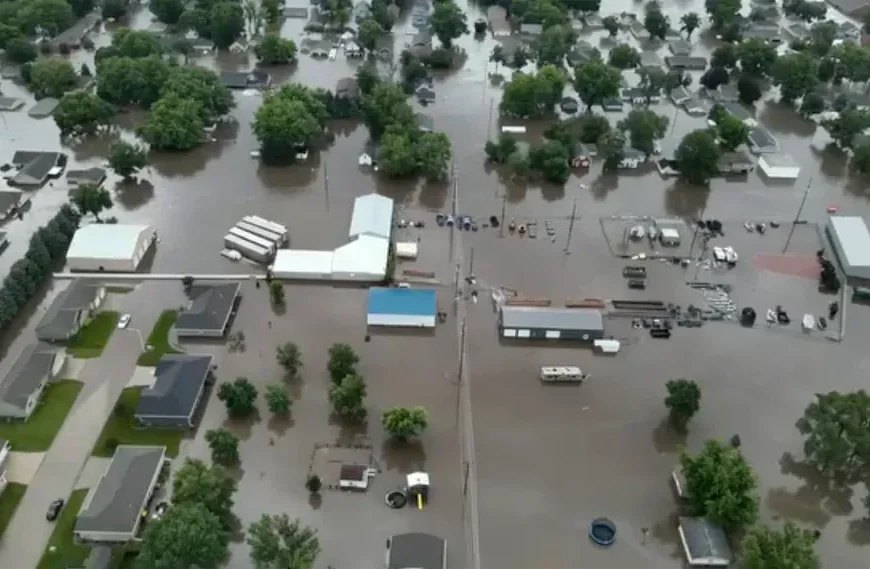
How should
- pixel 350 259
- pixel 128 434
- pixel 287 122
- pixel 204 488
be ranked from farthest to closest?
pixel 287 122
pixel 350 259
pixel 128 434
pixel 204 488

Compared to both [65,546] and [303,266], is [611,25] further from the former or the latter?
[65,546]

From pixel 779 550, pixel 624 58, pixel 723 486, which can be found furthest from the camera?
pixel 624 58

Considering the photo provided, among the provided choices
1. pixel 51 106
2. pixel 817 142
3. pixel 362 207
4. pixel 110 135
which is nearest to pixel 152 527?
pixel 362 207

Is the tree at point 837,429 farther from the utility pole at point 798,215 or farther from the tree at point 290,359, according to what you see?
the tree at point 290,359

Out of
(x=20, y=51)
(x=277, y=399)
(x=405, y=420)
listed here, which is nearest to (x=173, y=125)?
(x=20, y=51)

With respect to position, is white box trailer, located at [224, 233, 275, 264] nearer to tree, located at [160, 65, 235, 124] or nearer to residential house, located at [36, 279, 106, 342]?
residential house, located at [36, 279, 106, 342]

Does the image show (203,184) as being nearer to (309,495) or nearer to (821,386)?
(309,495)

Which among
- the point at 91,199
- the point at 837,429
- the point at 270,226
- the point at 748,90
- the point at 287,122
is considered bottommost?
the point at 837,429

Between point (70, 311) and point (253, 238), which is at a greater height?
point (253, 238)
